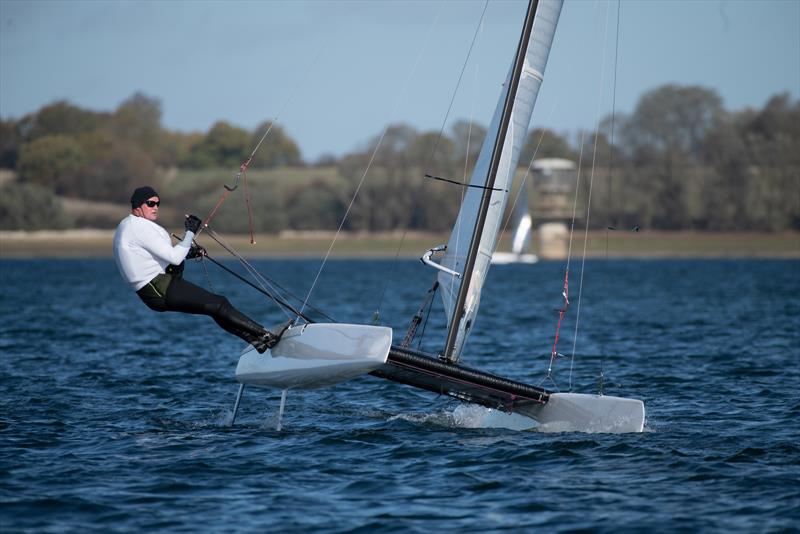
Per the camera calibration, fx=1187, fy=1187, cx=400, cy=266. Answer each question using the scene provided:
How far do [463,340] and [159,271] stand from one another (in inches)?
132

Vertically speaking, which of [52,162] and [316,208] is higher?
[52,162]

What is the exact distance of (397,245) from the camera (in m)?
104

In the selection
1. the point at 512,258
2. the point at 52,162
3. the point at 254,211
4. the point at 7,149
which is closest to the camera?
the point at 512,258

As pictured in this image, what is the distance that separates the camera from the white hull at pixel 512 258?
317 feet

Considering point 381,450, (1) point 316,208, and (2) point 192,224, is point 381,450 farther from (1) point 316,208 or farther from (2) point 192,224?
(1) point 316,208

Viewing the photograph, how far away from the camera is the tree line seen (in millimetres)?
105375

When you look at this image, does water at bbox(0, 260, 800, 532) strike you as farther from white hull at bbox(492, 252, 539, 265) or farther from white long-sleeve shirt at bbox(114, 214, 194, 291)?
white hull at bbox(492, 252, 539, 265)

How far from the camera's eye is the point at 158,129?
12719 centimetres

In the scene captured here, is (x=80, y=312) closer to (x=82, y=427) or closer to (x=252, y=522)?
(x=82, y=427)

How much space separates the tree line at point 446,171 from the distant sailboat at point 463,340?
86.6 m

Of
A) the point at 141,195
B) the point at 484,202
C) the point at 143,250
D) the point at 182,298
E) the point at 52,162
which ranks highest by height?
the point at 484,202

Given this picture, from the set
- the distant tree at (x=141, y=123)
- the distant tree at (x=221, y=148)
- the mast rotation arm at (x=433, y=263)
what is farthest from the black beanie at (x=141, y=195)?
the distant tree at (x=221, y=148)

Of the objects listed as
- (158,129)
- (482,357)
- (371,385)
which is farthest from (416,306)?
(158,129)

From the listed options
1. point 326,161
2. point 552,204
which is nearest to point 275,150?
point 326,161
